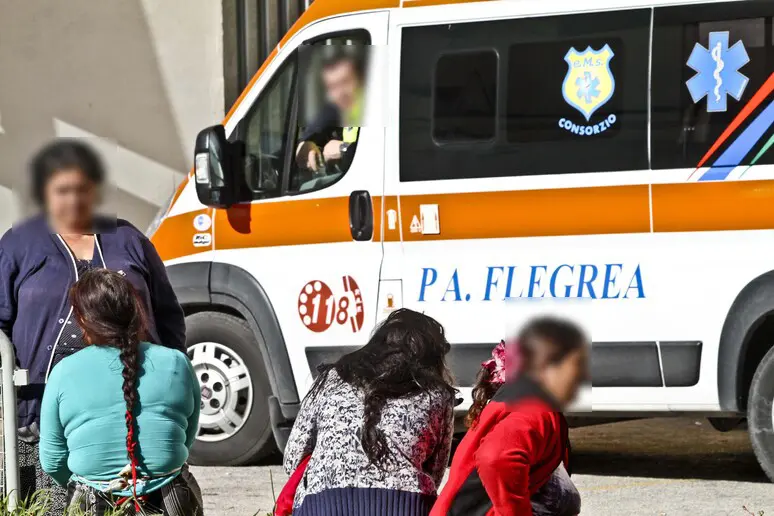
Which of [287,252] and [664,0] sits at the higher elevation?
[664,0]

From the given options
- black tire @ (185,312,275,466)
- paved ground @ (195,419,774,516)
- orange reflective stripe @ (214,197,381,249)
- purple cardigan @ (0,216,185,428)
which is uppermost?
orange reflective stripe @ (214,197,381,249)

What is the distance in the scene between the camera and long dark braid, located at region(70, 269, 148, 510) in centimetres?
411

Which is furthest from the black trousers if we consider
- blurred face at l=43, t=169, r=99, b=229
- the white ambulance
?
the white ambulance

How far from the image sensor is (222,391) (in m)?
7.62

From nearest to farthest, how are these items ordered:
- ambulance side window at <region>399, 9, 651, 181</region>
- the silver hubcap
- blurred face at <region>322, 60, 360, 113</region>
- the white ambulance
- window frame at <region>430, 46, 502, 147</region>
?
1. the white ambulance
2. ambulance side window at <region>399, 9, 651, 181</region>
3. window frame at <region>430, 46, 502, 147</region>
4. blurred face at <region>322, 60, 360, 113</region>
5. the silver hubcap

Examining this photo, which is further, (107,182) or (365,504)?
(107,182)

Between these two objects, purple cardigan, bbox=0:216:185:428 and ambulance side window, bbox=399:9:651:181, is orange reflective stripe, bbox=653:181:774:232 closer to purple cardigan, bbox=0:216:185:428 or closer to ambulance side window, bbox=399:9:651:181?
ambulance side window, bbox=399:9:651:181

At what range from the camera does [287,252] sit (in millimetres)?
7316

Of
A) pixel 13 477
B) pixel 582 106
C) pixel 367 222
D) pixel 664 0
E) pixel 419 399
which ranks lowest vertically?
pixel 13 477

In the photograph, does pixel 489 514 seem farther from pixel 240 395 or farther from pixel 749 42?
pixel 240 395

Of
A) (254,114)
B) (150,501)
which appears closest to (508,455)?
(150,501)

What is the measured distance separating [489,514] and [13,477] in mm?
1711

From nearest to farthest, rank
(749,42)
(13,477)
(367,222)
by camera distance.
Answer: (13,477)
(749,42)
(367,222)

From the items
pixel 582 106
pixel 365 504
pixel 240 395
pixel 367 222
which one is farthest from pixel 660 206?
pixel 365 504
